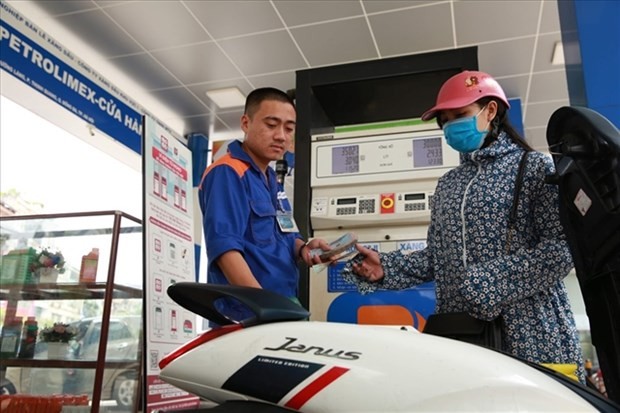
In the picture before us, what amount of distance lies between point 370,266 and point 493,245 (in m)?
0.41

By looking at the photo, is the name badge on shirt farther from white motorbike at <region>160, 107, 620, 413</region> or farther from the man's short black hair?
white motorbike at <region>160, 107, 620, 413</region>

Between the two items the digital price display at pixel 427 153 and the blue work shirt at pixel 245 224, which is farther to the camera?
the digital price display at pixel 427 153

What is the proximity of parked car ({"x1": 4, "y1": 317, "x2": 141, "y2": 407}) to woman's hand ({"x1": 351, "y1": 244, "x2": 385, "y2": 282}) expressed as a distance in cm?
188

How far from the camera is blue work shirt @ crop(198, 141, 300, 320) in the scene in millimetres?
1546

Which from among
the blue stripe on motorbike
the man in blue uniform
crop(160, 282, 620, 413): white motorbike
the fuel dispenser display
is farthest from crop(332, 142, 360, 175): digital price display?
the blue stripe on motorbike

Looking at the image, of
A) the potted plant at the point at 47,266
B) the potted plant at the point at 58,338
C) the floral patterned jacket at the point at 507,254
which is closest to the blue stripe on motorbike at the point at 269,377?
the floral patterned jacket at the point at 507,254

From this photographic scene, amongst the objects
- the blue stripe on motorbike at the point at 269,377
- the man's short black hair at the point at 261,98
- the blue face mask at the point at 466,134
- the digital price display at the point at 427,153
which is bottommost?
the blue stripe on motorbike at the point at 269,377

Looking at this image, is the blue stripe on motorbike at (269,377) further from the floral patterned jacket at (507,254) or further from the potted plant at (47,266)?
the potted plant at (47,266)

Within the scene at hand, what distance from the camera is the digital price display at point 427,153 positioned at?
93.9 inches

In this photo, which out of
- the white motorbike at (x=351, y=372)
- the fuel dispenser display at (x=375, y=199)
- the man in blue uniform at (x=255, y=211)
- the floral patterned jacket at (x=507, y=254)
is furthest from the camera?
the fuel dispenser display at (x=375, y=199)

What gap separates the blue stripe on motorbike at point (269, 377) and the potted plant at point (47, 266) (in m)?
2.73

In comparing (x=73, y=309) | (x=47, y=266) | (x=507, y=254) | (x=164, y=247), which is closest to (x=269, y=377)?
(x=507, y=254)

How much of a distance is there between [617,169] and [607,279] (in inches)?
8.6

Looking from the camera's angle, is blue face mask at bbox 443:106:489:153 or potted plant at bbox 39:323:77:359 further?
potted plant at bbox 39:323:77:359
